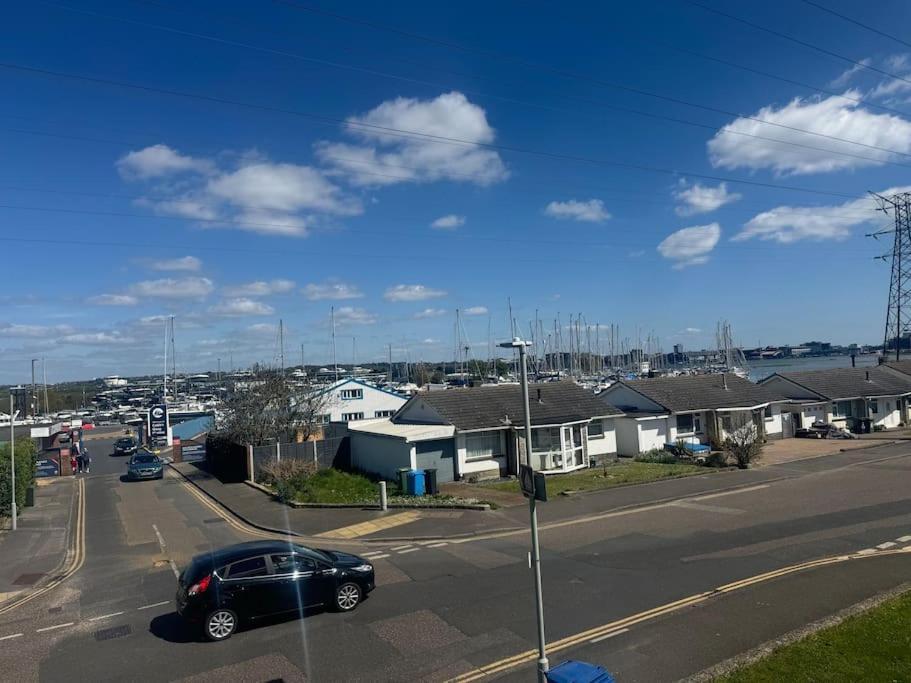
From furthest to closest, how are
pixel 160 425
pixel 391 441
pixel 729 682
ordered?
pixel 160 425, pixel 391 441, pixel 729 682

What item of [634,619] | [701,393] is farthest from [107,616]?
[701,393]

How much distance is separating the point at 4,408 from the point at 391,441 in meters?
16.5

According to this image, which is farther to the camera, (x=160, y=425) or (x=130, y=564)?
(x=160, y=425)

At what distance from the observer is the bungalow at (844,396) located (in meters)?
47.1

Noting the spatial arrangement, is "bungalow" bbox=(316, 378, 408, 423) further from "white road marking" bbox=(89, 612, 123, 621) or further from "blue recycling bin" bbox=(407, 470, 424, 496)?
"white road marking" bbox=(89, 612, 123, 621)

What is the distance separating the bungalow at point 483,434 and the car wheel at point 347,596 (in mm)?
15963

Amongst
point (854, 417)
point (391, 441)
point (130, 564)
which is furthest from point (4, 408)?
point (854, 417)

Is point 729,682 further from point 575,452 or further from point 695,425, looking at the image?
point 695,425

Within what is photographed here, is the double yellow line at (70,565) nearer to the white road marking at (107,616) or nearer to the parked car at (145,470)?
the white road marking at (107,616)

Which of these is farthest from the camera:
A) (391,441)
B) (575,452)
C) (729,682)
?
(575,452)

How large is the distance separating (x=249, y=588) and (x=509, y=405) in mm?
22870

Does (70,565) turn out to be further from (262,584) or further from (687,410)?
(687,410)

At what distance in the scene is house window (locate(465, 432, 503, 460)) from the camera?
3100cm

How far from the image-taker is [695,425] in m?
40.1
